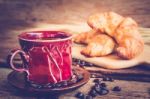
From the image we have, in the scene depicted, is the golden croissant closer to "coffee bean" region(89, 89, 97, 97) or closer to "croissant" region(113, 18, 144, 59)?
"croissant" region(113, 18, 144, 59)

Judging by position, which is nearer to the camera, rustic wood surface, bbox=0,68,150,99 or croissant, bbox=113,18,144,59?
rustic wood surface, bbox=0,68,150,99

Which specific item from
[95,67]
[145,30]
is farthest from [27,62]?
[145,30]

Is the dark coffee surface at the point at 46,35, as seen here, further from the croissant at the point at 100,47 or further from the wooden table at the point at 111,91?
the croissant at the point at 100,47

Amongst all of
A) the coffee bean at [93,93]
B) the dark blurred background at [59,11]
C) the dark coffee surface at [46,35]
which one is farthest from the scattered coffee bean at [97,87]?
the dark blurred background at [59,11]

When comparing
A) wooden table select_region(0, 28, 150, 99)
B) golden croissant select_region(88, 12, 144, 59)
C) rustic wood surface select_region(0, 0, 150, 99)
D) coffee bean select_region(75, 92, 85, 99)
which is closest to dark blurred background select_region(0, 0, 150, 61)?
rustic wood surface select_region(0, 0, 150, 99)

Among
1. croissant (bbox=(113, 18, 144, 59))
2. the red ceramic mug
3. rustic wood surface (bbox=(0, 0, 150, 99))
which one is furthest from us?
rustic wood surface (bbox=(0, 0, 150, 99))

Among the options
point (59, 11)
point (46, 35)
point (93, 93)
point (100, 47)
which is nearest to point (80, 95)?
point (93, 93)
